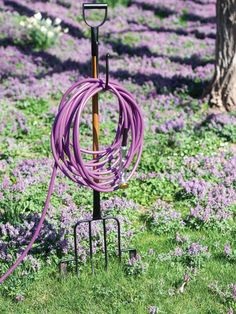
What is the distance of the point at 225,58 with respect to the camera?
31.6 feet

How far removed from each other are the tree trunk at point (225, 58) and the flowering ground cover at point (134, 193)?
13.4 inches

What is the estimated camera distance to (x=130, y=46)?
1483 centimetres

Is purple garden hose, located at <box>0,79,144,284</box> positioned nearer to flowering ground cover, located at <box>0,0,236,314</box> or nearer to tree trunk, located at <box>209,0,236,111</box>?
flowering ground cover, located at <box>0,0,236,314</box>

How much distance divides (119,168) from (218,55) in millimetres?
5390

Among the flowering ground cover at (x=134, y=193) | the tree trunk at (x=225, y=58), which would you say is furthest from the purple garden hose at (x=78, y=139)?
the tree trunk at (x=225, y=58)

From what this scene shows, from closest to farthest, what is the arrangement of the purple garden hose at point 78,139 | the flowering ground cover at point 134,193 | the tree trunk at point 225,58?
the purple garden hose at point 78,139 < the flowering ground cover at point 134,193 < the tree trunk at point 225,58

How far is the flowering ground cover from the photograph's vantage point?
5.01 metres

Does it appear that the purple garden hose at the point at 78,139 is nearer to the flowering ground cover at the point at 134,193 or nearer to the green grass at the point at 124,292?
the green grass at the point at 124,292

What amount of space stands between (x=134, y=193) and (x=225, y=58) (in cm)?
371

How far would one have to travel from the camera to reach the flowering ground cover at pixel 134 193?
5.01m

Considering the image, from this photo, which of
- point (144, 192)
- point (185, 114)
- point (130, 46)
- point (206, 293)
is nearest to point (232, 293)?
point (206, 293)

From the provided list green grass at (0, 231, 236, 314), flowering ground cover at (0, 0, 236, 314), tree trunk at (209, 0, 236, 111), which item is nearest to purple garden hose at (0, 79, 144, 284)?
green grass at (0, 231, 236, 314)

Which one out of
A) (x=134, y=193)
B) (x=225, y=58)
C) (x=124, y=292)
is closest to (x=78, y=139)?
(x=124, y=292)

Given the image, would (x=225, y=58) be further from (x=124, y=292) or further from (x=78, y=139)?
(x=124, y=292)
